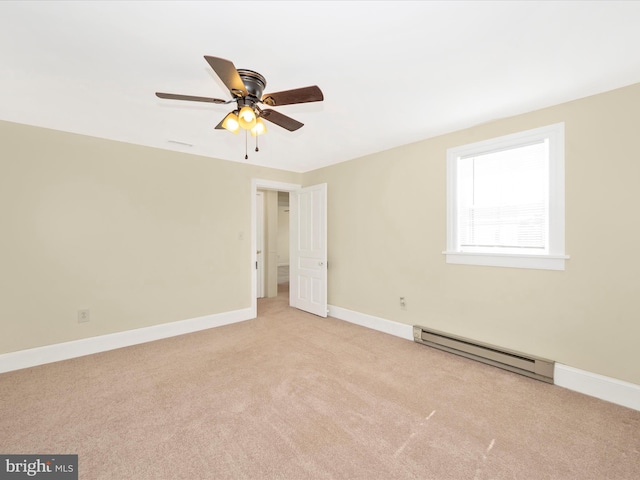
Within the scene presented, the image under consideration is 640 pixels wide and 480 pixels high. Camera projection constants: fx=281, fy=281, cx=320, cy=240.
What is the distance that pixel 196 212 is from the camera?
4059 mm

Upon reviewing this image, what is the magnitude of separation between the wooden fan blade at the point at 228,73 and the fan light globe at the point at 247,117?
0.10 metres

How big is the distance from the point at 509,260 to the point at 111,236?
449cm

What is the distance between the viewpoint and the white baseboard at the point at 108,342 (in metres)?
2.89

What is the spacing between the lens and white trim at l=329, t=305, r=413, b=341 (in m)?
3.69

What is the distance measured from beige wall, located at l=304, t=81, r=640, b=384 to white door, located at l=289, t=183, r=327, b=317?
569mm

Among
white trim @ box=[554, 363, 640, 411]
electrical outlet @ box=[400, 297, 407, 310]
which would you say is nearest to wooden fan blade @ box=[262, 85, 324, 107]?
electrical outlet @ box=[400, 297, 407, 310]

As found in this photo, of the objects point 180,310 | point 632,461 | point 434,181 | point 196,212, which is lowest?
point 632,461

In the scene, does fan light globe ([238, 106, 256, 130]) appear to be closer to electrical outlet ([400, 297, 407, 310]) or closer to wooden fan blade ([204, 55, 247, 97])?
wooden fan blade ([204, 55, 247, 97])

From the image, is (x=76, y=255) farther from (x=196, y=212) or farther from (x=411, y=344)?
(x=411, y=344)

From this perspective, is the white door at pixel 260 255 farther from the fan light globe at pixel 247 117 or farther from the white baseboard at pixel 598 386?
the white baseboard at pixel 598 386

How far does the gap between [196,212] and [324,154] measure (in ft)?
6.67

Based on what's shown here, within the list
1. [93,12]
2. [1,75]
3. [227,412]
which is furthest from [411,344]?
[1,75]

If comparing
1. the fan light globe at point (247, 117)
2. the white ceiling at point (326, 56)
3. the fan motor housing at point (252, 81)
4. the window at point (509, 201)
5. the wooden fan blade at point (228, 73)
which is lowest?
the window at point (509, 201)

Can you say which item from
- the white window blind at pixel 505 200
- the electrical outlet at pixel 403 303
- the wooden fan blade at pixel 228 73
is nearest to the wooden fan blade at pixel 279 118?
the wooden fan blade at pixel 228 73
